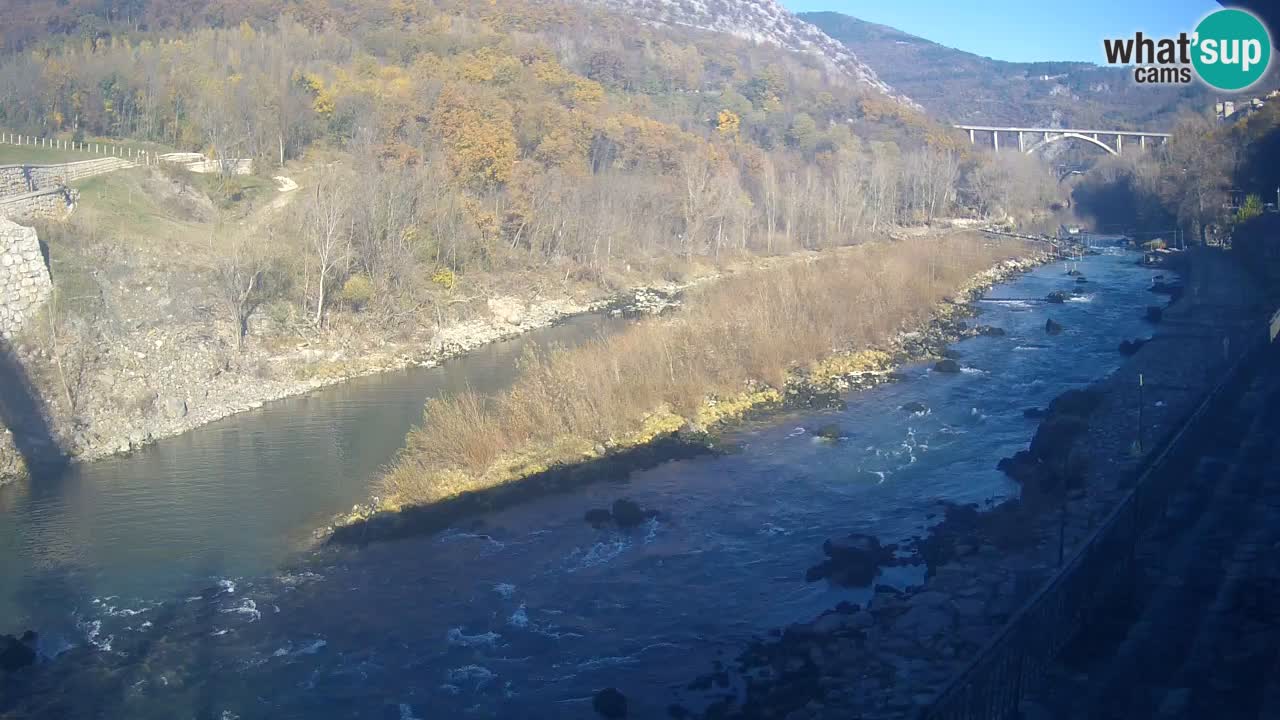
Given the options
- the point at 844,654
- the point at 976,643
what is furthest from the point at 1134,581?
the point at 844,654

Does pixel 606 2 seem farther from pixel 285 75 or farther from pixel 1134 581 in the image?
pixel 1134 581

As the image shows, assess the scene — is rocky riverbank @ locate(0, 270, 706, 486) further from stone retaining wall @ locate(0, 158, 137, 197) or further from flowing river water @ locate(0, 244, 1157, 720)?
stone retaining wall @ locate(0, 158, 137, 197)

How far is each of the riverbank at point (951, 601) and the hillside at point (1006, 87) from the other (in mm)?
60128

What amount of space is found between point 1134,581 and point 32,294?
58.4 feet

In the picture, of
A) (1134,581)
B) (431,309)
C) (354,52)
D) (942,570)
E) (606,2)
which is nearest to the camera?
(1134,581)

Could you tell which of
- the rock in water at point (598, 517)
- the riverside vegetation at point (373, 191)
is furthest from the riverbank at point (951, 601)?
the riverside vegetation at point (373, 191)

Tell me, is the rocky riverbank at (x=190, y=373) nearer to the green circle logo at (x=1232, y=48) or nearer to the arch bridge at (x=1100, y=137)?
the green circle logo at (x=1232, y=48)

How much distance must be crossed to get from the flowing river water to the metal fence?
2.45 metres

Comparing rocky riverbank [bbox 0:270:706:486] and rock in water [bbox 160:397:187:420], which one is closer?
rocky riverbank [bbox 0:270:706:486]

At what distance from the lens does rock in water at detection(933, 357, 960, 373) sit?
18219 mm

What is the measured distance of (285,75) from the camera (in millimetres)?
33469

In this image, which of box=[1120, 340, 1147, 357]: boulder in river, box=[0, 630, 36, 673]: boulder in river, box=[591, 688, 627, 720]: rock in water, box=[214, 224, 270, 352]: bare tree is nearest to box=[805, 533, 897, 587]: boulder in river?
box=[591, 688, 627, 720]: rock in water

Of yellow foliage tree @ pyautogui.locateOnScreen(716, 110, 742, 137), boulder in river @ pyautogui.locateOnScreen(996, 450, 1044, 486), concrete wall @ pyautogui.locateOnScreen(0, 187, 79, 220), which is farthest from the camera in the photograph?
yellow foliage tree @ pyautogui.locateOnScreen(716, 110, 742, 137)

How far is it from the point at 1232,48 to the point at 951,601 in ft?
48.2
